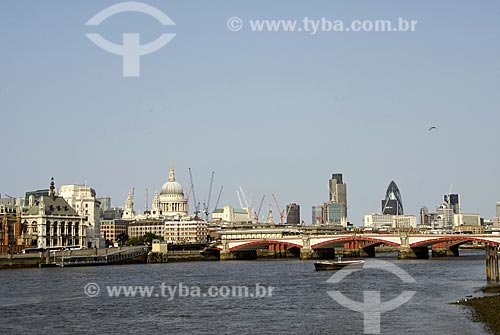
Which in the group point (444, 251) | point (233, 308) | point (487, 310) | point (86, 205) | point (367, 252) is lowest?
point (233, 308)

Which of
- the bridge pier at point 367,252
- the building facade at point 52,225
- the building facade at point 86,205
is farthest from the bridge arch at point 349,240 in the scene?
the building facade at point 86,205

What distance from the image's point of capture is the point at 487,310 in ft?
144

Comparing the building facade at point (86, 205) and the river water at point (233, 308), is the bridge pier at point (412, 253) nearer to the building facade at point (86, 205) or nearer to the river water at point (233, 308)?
the river water at point (233, 308)

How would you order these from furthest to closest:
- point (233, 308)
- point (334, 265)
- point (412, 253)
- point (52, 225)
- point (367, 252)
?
point (367, 252)
point (52, 225)
point (412, 253)
point (334, 265)
point (233, 308)

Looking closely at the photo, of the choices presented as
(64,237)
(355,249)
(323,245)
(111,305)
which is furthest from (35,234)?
(111,305)

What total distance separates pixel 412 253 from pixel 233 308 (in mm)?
75564

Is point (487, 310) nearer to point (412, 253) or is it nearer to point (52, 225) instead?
point (412, 253)

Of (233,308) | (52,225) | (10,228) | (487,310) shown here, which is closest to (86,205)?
(52,225)

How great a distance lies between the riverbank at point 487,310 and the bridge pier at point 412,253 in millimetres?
70142

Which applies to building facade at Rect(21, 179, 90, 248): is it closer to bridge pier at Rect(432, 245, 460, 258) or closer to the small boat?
the small boat

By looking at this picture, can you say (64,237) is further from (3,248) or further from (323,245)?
(323,245)

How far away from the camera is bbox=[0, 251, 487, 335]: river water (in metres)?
41.5

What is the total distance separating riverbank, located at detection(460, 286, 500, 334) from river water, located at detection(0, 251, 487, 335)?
599 millimetres

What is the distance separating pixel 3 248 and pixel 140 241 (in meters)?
55.8
